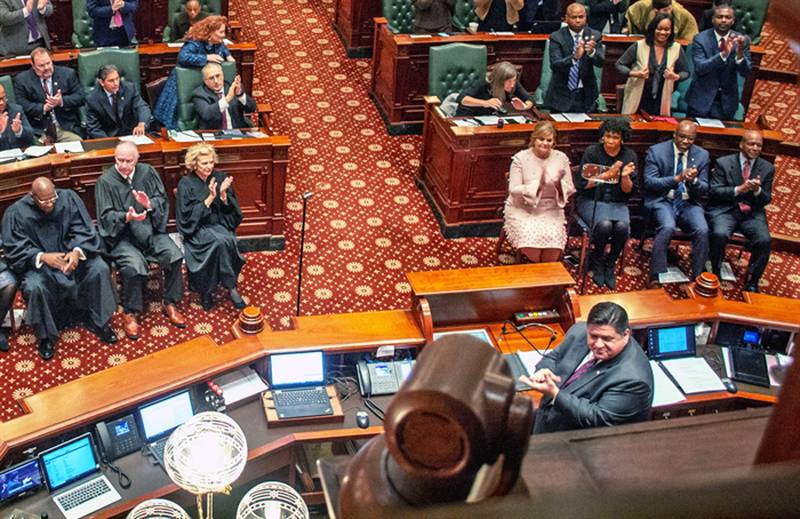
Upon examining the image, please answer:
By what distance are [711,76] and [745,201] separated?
60.2 inches

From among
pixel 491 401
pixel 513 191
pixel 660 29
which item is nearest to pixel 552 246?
pixel 513 191

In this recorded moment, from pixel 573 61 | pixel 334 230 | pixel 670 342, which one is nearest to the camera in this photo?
pixel 670 342

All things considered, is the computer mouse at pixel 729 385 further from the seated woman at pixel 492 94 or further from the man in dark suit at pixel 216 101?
the man in dark suit at pixel 216 101

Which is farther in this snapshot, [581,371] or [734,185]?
[734,185]

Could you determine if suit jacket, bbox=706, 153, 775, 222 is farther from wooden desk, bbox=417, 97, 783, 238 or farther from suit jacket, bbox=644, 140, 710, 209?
wooden desk, bbox=417, 97, 783, 238

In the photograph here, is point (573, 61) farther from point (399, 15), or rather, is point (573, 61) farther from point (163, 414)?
point (163, 414)

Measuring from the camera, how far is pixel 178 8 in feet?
29.2

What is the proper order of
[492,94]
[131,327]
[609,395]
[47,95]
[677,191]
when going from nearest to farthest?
[609,395]
[131,327]
[47,95]
[677,191]
[492,94]

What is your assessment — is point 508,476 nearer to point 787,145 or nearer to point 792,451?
point 792,451

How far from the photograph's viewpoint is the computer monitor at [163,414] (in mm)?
4480

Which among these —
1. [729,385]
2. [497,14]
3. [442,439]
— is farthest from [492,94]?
[442,439]

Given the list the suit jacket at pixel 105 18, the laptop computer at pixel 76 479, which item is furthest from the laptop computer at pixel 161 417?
the suit jacket at pixel 105 18

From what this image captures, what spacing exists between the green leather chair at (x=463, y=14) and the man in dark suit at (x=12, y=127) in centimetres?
445

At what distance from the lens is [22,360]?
6113mm
